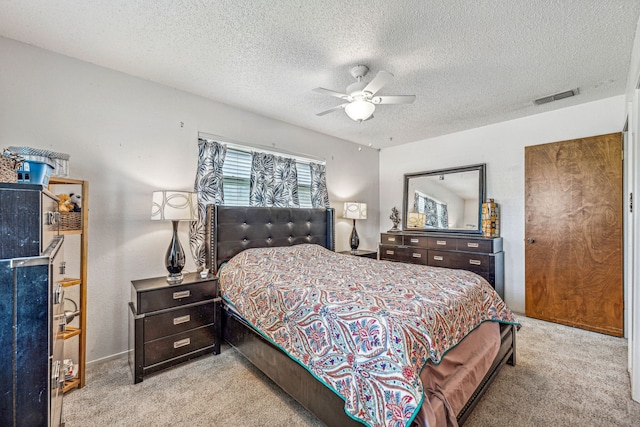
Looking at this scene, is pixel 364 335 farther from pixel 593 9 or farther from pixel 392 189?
pixel 392 189

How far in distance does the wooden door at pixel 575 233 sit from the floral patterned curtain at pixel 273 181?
120 inches

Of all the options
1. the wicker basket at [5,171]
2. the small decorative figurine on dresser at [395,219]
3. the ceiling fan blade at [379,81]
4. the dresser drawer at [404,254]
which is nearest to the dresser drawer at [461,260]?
the dresser drawer at [404,254]

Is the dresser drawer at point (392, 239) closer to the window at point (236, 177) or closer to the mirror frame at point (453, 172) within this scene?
the mirror frame at point (453, 172)

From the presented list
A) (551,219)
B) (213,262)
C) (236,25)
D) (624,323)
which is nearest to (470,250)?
(551,219)

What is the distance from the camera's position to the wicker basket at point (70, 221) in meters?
1.99

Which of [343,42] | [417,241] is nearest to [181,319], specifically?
[343,42]

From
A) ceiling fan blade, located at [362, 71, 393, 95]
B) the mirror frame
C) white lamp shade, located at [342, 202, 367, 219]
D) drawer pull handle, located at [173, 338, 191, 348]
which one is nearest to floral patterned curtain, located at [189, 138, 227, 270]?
drawer pull handle, located at [173, 338, 191, 348]

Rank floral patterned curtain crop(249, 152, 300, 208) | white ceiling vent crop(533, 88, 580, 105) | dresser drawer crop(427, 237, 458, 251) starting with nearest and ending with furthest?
white ceiling vent crop(533, 88, 580, 105) → floral patterned curtain crop(249, 152, 300, 208) → dresser drawer crop(427, 237, 458, 251)

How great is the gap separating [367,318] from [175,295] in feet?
5.66

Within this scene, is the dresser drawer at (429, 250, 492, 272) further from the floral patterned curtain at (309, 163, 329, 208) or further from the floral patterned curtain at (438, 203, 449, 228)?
the floral patterned curtain at (309, 163, 329, 208)

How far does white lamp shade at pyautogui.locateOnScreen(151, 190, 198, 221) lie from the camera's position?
2.45 m

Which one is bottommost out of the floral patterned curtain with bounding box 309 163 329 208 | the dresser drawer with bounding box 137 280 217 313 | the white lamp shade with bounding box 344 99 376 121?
the dresser drawer with bounding box 137 280 217 313

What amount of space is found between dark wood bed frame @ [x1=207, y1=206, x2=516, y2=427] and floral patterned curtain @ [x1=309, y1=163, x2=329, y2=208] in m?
0.21

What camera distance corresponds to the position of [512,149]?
12.4 feet
